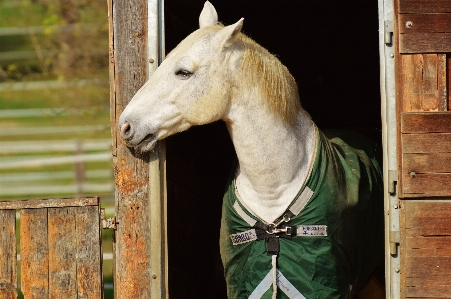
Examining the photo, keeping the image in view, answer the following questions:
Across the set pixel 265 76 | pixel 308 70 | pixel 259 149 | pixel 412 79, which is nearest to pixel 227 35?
pixel 265 76

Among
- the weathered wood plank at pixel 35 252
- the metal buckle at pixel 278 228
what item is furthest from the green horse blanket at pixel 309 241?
the weathered wood plank at pixel 35 252

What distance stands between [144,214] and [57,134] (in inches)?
439

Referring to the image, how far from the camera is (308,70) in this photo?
609cm

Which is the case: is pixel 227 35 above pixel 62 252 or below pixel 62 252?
above

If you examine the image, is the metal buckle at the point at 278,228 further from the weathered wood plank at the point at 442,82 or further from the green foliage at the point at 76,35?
the green foliage at the point at 76,35

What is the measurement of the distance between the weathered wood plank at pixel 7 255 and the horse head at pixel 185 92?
0.78 metres

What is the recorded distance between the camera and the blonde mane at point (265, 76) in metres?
3.94

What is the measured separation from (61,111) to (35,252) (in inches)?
268

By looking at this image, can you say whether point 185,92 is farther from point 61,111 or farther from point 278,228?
point 61,111

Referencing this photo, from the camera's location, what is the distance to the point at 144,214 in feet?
13.1

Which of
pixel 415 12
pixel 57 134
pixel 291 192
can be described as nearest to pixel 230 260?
pixel 291 192

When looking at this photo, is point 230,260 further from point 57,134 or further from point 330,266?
point 57,134

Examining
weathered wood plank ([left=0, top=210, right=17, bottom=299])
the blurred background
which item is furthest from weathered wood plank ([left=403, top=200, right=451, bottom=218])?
the blurred background

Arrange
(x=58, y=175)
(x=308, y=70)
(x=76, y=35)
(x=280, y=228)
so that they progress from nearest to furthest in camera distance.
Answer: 1. (x=280, y=228)
2. (x=308, y=70)
3. (x=76, y=35)
4. (x=58, y=175)
